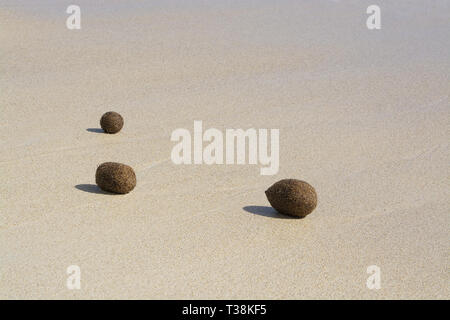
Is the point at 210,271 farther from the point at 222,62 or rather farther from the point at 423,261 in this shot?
the point at 222,62

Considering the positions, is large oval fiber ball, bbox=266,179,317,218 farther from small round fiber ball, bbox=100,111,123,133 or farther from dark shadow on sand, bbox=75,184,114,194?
small round fiber ball, bbox=100,111,123,133

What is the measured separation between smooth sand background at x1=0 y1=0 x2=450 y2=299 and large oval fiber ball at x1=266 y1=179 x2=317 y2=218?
103 mm

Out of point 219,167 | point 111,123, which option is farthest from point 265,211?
point 111,123

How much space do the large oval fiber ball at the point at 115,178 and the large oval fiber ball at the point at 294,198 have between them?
45.8 inches

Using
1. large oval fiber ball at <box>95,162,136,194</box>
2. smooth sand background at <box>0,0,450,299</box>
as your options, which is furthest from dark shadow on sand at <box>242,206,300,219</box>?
large oval fiber ball at <box>95,162,136,194</box>

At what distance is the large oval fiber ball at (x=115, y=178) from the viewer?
17.8 ft

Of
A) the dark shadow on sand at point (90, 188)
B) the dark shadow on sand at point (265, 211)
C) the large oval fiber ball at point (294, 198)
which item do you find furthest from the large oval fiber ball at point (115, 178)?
the large oval fiber ball at point (294, 198)

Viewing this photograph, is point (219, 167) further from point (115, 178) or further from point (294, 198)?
point (294, 198)

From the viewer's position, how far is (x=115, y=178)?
17.8ft

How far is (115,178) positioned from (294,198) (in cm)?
144

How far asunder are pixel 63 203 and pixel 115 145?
1798 mm

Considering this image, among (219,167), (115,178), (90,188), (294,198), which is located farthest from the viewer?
(219,167)

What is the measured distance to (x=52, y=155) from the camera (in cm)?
647

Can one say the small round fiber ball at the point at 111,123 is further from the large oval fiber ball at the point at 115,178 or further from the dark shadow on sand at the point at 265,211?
the dark shadow on sand at the point at 265,211
